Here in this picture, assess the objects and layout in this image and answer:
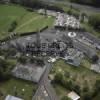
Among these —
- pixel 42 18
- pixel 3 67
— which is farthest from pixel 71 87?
pixel 42 18

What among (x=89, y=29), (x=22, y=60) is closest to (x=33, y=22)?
(x=89, y=29)

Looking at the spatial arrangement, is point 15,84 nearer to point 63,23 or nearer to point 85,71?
point 85,71

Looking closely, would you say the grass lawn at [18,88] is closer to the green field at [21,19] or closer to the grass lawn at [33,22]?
the green field at [21,19]

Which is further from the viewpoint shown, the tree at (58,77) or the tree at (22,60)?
the tree at (22,60)

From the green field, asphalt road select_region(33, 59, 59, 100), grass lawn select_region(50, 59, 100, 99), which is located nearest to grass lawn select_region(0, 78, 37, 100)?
asphalt road select_region(33, 59, 59, 100)

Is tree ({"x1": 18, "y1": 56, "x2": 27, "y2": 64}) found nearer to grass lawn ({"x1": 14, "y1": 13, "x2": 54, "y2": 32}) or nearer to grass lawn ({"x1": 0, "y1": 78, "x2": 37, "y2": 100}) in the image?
grass lawn ({"x1": 0, "y1": 78, "x2": 37, "y2": 100})

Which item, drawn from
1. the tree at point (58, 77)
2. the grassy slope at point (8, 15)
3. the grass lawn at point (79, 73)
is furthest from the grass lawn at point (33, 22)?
the tree at point (58, 77)
